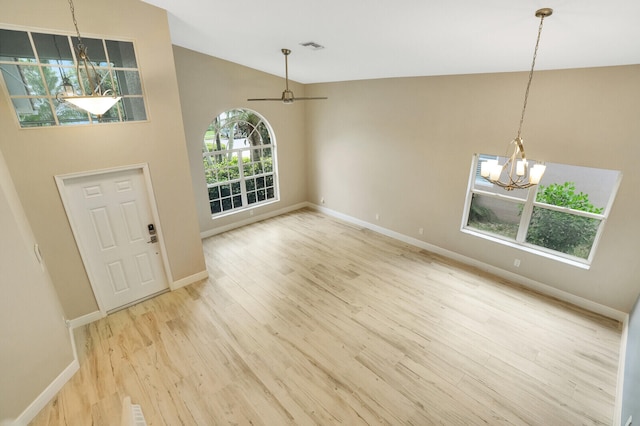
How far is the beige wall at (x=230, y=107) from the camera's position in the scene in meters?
5.26

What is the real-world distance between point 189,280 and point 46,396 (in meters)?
2.03

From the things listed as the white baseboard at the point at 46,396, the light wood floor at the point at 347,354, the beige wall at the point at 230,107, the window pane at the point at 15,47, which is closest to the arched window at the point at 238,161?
the beige wall at the point at 230,107

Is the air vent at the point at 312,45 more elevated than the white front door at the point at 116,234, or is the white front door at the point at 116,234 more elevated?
the air vent at the point at 312,45

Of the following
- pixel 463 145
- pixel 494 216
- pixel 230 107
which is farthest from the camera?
pixel 230 107

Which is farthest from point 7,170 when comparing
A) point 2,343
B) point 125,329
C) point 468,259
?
point 468,259

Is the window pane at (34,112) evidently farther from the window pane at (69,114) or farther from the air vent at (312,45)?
the air vent at (312,45)

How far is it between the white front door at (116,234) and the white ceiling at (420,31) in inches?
89.1

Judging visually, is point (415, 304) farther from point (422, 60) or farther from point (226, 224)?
point (226, 224)

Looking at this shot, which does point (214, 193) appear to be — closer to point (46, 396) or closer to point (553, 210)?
point (46, 396)

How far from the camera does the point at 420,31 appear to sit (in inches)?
121

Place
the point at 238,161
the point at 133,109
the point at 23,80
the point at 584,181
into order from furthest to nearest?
the point at 238,161 → the point at 584,181 → the point at 133,109 → the point at 23,80

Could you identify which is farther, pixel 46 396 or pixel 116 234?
pixel 116 234

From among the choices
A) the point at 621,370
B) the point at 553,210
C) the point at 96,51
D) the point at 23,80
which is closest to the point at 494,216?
the point at 553,210

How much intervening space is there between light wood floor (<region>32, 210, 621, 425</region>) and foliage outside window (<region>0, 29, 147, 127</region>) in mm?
2610
